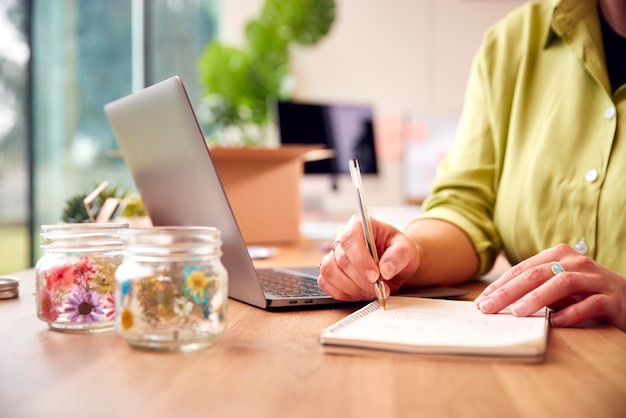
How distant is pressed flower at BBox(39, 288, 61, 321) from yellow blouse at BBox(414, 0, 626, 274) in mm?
633

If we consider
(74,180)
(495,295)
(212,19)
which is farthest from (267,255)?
(212,19)

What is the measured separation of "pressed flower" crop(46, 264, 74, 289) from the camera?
65cm

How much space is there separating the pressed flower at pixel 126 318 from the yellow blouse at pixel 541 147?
0.64 metres

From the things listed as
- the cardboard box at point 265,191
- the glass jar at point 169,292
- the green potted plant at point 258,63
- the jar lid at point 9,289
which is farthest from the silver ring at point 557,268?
the green potted plant at point 258,63

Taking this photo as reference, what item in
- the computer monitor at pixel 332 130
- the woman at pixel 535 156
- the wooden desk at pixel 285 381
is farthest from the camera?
the computer monitor at pixel 332 130

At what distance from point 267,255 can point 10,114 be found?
230 cm

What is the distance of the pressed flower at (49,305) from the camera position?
2.14 ft

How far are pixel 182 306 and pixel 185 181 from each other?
0.28m

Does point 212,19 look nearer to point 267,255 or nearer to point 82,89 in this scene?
point 82,89

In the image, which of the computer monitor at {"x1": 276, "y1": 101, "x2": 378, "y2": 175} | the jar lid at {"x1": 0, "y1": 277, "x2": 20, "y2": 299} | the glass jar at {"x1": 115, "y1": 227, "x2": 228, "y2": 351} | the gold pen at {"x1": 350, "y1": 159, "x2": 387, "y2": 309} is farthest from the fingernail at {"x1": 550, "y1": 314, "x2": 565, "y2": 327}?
the computer monitor at {"x1": 276, "y1": 101, "x2": 378, "y2": 175}

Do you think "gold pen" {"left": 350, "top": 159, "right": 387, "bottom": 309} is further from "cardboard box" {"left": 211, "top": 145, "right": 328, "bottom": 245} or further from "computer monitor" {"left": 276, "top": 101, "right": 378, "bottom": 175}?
"computer monitor" {"left": 276, "top": 101, "right": 378, "bottom": 175}

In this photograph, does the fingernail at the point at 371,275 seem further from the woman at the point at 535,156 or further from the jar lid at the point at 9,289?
the jar lid at the point at 9,289

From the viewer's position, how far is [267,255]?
1390mm

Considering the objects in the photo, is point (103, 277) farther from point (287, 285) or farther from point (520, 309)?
point (520, 309)
